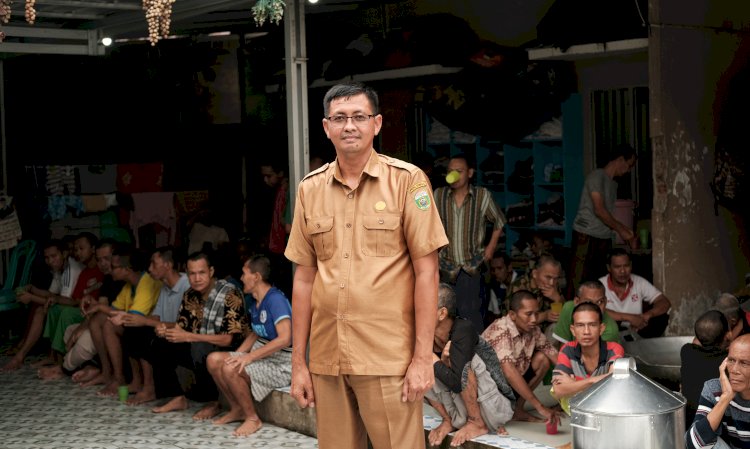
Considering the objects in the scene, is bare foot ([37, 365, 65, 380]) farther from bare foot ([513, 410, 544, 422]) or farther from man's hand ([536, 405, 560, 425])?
man's hand ([536, 405, 560, 425])

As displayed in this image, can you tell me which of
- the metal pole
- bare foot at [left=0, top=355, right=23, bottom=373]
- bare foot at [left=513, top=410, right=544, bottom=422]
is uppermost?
the metal pole

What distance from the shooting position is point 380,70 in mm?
13336

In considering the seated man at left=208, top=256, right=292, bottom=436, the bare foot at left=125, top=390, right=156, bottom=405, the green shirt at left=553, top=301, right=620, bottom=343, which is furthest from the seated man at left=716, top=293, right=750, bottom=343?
the bare foot at left=125, top=390, right=156, bottom=405

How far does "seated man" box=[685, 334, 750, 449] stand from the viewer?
19.8ft

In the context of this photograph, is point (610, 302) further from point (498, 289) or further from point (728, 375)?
point (728, 375)

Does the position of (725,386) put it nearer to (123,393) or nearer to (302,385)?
(302,385)

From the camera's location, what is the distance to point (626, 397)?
4727 millimetres

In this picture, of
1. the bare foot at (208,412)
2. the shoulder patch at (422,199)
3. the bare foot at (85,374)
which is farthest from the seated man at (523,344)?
the bare foot at (85,374)

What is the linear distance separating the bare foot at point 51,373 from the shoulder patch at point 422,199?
23.6 ft

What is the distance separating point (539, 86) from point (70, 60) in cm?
652

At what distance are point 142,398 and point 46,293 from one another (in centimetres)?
245

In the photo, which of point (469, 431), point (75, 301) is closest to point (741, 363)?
point (469, 431)

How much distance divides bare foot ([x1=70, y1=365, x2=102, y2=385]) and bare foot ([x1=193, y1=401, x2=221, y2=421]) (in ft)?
5.94

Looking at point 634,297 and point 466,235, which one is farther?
point 466,235
